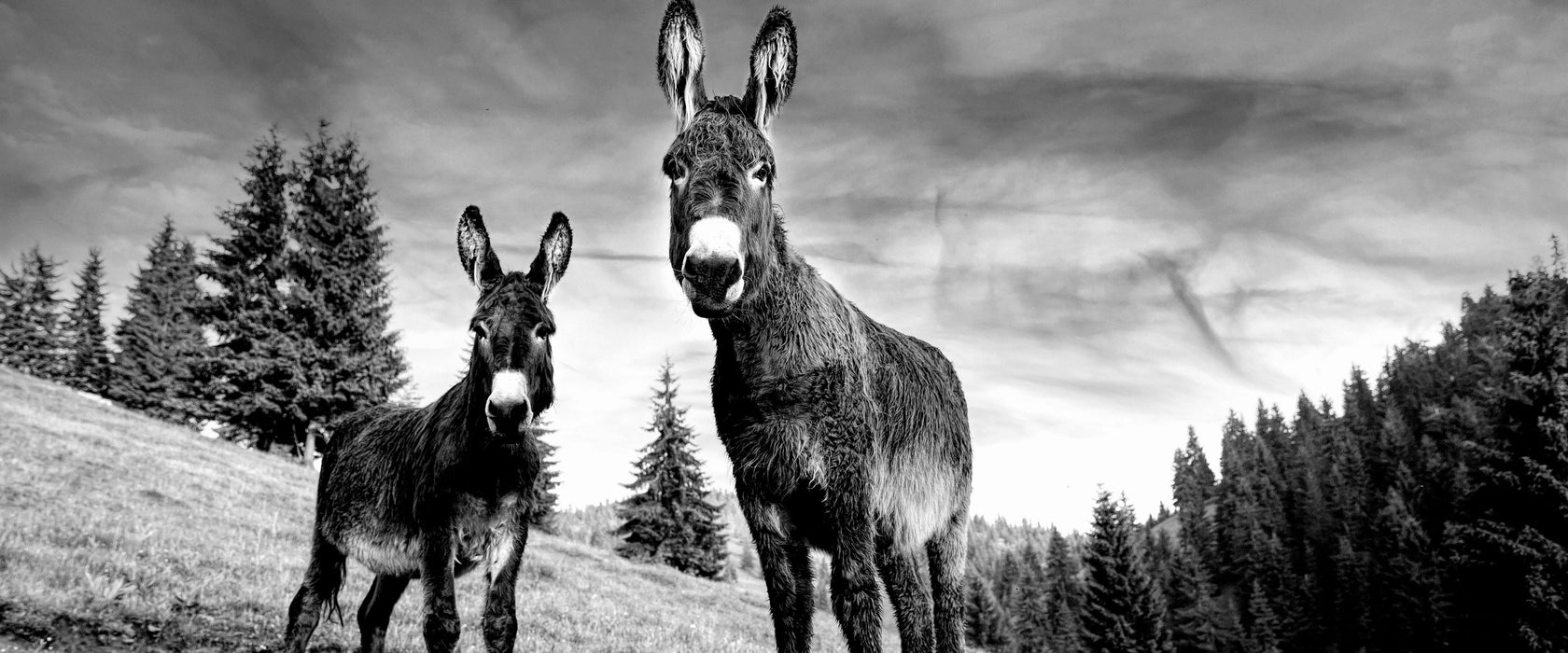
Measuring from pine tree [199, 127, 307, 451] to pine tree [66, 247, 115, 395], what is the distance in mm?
30968

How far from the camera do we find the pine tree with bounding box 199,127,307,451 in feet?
96.9

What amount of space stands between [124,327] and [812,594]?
66.6 metres

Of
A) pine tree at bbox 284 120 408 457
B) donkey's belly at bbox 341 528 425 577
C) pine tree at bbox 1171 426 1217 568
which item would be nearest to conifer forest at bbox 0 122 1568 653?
pine tree at bbox 284 120 408 457

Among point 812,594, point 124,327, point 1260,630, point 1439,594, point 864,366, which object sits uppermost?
point 124,327

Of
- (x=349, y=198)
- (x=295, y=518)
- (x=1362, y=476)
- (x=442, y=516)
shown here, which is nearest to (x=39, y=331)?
(x=349, y=198)

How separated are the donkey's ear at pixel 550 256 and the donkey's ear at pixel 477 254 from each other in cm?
31

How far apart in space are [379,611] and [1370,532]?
9827 cm

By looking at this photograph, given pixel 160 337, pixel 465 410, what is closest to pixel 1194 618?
pixel 465 410

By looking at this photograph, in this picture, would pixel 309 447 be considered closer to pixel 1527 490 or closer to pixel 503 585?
pixel 503 585

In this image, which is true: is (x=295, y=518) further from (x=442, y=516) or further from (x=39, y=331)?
(x=39, y=331)

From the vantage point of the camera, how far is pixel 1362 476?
89.1m

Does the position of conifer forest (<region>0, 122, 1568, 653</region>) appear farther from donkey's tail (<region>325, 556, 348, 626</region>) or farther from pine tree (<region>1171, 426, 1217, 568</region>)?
pine tree (<region>1171, 426, 1217, 568</region>)

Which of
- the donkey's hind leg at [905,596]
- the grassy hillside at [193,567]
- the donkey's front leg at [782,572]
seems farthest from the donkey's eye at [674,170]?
the grassy hillside at [193,567]

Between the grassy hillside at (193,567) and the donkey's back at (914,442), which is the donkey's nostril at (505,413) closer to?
the donkey's back at (914,442)
